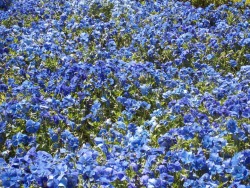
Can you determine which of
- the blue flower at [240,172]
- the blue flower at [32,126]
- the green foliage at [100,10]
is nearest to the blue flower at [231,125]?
the blue flower at [240,172]

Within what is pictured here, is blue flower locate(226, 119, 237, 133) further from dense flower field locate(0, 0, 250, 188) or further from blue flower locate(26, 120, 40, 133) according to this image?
blue flower locate(26, 120, 40, 133)

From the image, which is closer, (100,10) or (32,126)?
(32,126)

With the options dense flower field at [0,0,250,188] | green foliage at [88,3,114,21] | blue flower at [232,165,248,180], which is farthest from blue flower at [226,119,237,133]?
green foliage at [88,3,114,21]

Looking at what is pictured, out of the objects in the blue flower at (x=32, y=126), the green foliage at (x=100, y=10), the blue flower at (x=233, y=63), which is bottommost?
the blue flower at (x=32, y=126)

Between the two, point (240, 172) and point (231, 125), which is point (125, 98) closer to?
point (231, 125)

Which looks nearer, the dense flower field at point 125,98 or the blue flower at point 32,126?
the dense flower field at point 125,98

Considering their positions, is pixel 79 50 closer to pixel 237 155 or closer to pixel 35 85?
pixel 35 85

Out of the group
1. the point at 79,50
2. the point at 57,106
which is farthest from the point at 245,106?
the point at 79,50

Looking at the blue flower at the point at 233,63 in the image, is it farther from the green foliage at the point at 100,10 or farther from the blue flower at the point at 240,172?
the green foliage at the point at 100,10

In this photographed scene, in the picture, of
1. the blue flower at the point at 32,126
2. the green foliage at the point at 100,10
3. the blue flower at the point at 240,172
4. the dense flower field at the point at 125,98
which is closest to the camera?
the blue flower at the point at 240,172

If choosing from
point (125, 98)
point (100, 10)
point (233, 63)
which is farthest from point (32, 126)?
point (100, 10)
